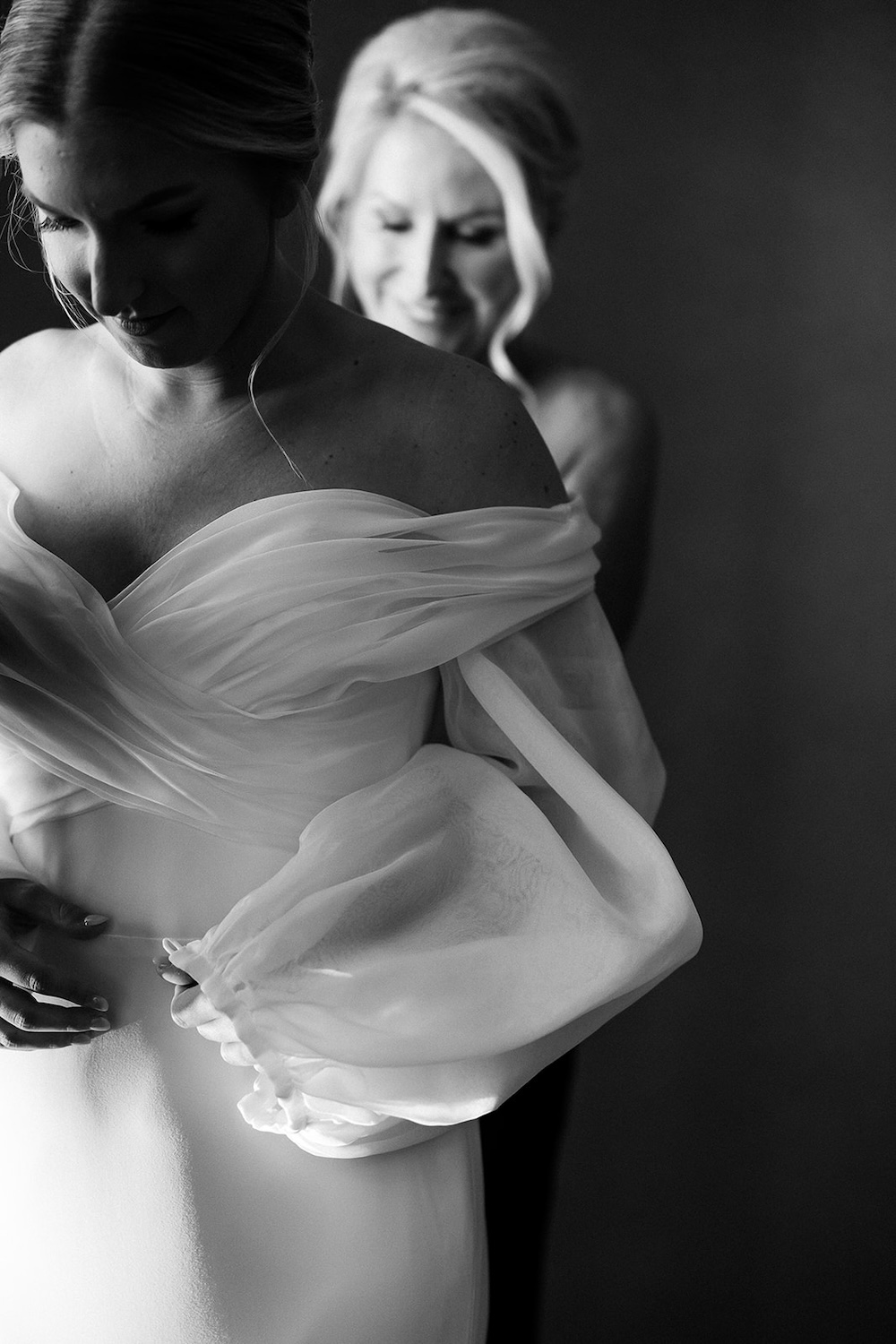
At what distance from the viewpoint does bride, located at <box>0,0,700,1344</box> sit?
0.82 meters

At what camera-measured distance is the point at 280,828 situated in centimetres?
87

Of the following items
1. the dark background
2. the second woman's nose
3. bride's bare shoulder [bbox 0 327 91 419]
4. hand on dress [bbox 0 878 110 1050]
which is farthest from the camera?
the dark background

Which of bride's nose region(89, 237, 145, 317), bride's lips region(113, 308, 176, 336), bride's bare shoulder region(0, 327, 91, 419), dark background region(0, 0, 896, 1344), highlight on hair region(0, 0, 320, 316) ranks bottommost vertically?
dark background region(0, 0, 896, 1344)

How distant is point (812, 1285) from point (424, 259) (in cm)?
146

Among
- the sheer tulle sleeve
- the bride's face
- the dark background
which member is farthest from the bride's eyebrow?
the dark background

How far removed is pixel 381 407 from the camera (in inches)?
34.4

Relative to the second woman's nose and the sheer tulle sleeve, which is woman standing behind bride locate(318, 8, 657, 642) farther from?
the sheer tulle sleeve

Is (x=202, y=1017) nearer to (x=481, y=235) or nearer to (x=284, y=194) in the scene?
(x=284, y=194)

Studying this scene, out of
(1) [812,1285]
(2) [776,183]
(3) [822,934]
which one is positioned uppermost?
(2) [776,183]

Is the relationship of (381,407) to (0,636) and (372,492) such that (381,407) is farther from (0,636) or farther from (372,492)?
(0,636)

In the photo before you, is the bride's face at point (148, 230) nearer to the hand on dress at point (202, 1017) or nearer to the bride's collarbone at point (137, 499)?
the bride's collarbone at point (137, 499)

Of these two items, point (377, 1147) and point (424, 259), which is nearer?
point (377, 1147)

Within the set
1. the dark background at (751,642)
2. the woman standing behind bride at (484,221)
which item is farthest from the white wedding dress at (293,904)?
the dark background at (751,642)

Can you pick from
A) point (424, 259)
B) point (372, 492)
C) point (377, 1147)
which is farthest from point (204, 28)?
point (424, 259)
